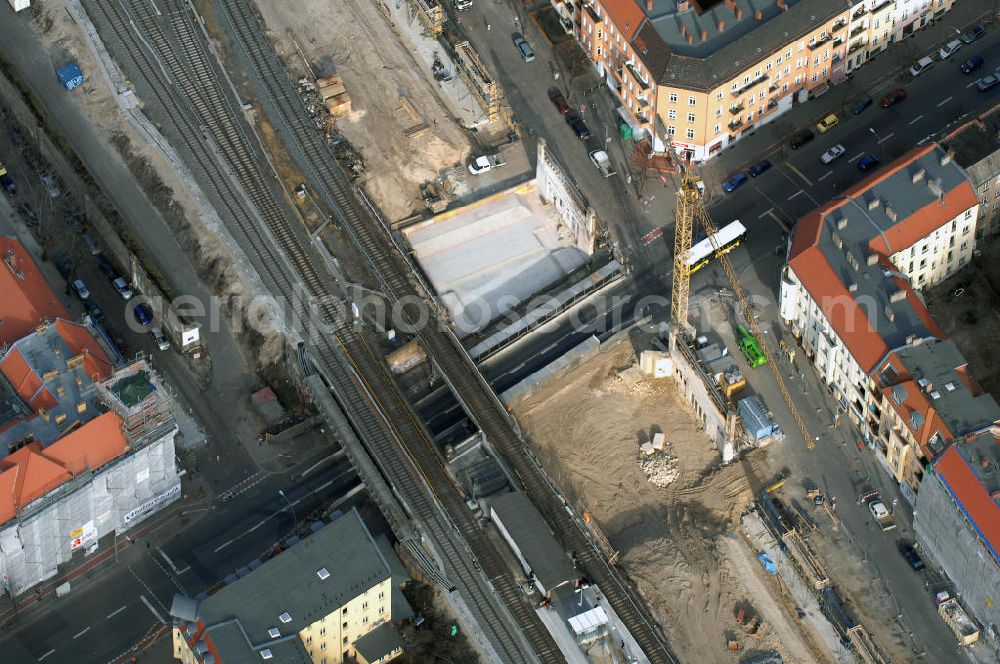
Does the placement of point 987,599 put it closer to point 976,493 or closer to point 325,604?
point 976,493

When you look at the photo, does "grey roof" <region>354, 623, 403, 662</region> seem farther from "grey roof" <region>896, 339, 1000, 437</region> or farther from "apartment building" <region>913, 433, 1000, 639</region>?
"grey roof" <region>896, 339, 1000, 437</region>

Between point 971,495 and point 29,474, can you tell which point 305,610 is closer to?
point 29,474

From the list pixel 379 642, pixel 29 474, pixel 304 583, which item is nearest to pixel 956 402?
pixel 379 642

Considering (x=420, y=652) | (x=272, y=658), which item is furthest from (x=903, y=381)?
(x=272, y=658)

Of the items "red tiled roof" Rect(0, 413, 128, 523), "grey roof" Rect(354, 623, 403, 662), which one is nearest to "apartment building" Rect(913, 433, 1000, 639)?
"grey roof" Rect(354, 623, 403, 662)

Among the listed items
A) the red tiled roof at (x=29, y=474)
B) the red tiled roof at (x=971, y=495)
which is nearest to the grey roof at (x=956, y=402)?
the red tiled roof at (x=971, y=495)

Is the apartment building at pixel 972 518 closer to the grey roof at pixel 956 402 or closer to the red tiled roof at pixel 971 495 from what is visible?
the red tiled roof at pixel 971 495
